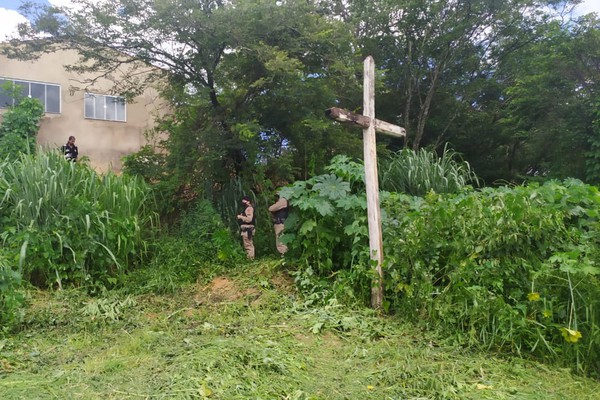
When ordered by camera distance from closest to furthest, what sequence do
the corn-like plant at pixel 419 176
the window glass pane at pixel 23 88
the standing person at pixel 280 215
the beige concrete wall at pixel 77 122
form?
the standing person at pixel 280 215, the corn-like plant at pixel 419 176, the window glass pane at pixel 23 88, the beige concrete wall at pixel 77 122

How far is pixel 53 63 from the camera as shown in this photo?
13.8 metres

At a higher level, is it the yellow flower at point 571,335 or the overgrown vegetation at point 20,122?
the overgrown vegetation at point 20,122

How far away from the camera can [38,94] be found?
13.6 m

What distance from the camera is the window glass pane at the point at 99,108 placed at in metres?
14.3

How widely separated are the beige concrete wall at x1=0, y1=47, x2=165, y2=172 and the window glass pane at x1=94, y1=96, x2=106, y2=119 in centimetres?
18

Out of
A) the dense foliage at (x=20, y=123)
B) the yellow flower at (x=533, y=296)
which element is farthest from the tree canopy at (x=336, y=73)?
the dense foliage at (x=20, y=123)

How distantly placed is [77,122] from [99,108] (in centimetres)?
75

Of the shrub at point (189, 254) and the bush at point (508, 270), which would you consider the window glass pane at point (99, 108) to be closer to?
the shrub at point (189, 254)

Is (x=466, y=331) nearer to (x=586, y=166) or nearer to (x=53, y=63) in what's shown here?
(x=586, y=166)

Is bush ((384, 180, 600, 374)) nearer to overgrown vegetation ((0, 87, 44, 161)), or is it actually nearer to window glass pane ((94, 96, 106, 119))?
overgrown vegetation ((0, 87, 44, 161))

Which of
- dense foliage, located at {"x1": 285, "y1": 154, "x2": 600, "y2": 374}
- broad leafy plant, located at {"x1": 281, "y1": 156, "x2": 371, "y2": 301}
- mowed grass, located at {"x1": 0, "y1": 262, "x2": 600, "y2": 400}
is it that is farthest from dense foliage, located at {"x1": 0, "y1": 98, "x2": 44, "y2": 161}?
dense foliage, located at {"x1": 285, "y1": 154, "x2": 600, "y2": 374}

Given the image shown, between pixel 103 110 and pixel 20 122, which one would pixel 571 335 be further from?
pixel 103 110

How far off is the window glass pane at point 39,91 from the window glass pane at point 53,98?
0.10 meters

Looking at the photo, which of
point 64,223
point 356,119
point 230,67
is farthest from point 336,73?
point 64,223
